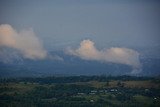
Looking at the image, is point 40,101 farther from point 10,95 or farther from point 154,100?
point 154,100

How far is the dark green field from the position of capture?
82688 mm

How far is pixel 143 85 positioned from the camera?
Result: 4313 inches

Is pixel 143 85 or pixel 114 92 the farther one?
pixel 143 85

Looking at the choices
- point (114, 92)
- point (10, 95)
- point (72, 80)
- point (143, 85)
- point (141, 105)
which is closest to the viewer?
point (141, 105)

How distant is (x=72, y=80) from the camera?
12281 centimetres

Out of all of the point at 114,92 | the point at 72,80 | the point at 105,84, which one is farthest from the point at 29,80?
the point at 114,92

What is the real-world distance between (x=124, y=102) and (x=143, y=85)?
24.8m

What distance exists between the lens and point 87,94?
9612 centimetres

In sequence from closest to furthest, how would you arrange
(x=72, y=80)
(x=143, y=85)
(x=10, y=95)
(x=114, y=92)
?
(x=10, y=95) → (x=114, y=92) → (x=143, y=85) → (x=72, y=80)

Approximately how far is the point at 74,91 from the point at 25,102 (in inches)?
745

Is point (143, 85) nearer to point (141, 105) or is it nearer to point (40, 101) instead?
point (141, 105)

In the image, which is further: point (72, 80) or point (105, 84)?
point (72, 80)

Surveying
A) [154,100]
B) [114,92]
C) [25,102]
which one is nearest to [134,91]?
[114,92]

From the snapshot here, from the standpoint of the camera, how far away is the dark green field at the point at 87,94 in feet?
271
